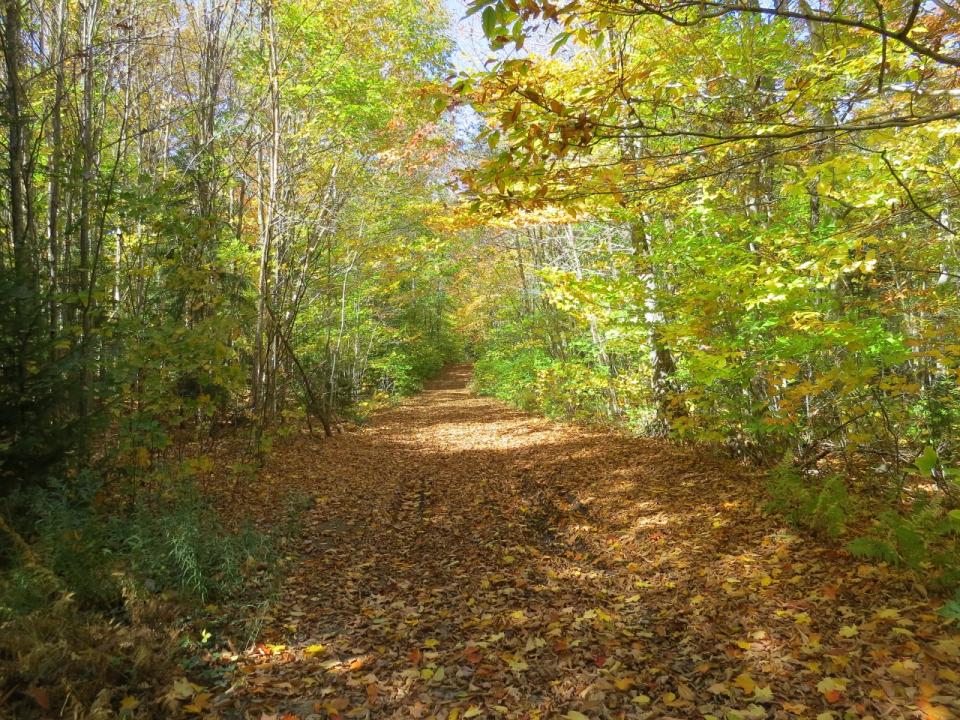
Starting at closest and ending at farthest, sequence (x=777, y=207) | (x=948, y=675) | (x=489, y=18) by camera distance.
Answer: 1. (x=489, y=18)
2. (x=948, y=675)
3. (x=777, y=207)

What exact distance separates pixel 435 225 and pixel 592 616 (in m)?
9.90

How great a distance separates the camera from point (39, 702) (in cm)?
265

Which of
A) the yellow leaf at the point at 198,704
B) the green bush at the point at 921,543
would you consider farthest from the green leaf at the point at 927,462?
the yellow leaf at the point at 198,704

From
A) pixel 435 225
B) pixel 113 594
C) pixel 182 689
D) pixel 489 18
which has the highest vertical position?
pixel 435 225

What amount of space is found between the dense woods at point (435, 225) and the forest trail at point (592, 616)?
0.29 m

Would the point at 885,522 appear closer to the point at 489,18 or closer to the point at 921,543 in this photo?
the point at 921,543

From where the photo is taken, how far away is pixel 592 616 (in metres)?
4.11

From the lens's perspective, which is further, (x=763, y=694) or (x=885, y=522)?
(x=885, y=522)

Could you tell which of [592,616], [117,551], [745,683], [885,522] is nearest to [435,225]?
[117,551]

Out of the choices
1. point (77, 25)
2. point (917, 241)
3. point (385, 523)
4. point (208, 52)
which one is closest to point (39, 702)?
point (385, 523)

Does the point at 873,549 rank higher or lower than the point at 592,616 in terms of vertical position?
higher

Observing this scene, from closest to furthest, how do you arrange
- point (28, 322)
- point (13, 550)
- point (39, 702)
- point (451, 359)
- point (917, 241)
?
point (39, 702) → point (13, 550) → point (28, 322) → point (917, 241) → point (451, 359)

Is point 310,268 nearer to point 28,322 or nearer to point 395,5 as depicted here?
point 395,5

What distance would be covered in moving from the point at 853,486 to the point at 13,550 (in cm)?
727
